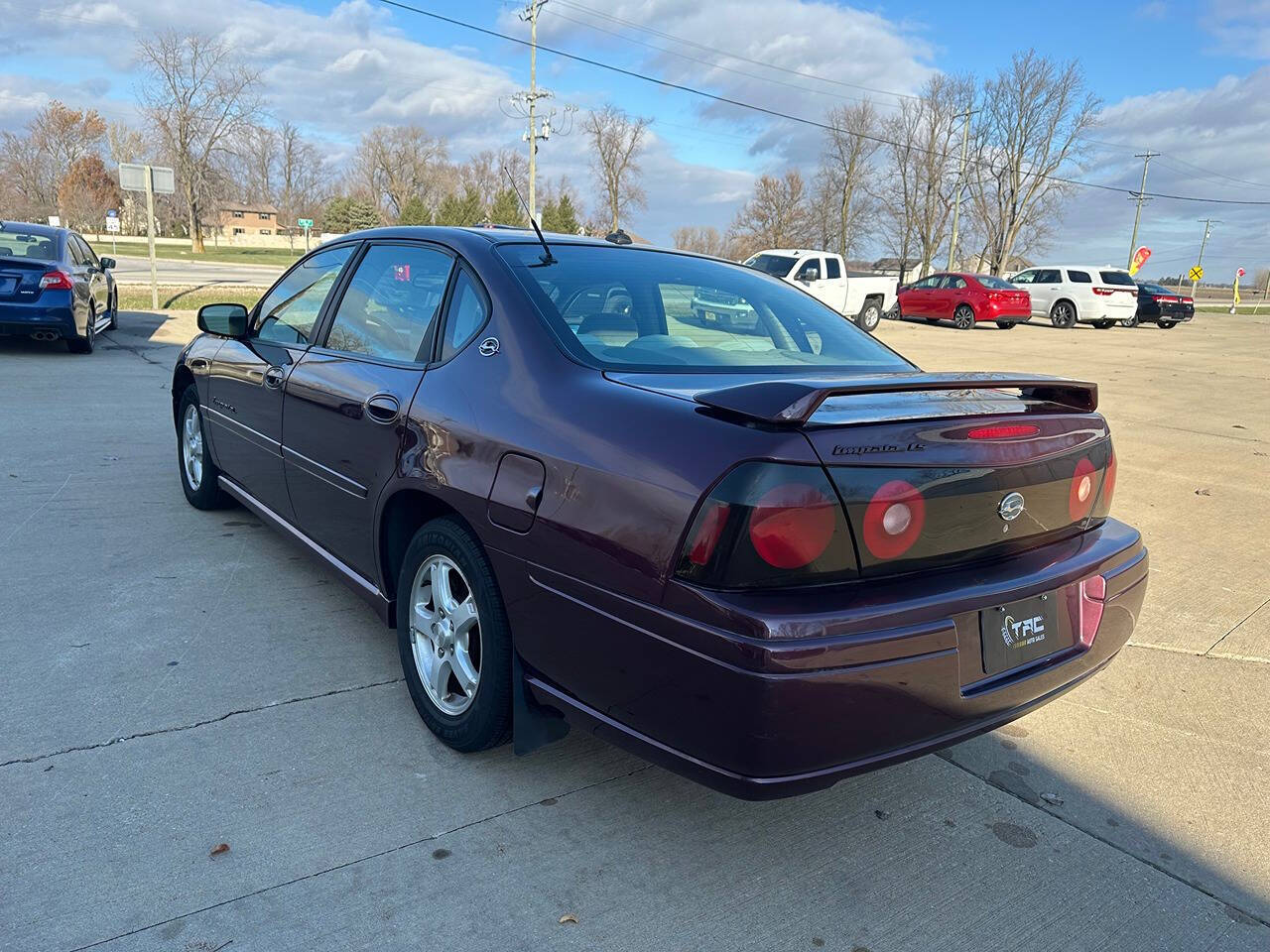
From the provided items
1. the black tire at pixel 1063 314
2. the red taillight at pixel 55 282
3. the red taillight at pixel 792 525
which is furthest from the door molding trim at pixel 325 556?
the black tire at pixel 1063 314

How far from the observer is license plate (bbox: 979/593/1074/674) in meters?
2.18

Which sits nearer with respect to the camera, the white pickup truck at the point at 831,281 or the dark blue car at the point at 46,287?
the dark blue car at the point at 46,287

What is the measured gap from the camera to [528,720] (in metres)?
2.53

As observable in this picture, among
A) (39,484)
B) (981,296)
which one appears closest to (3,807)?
(39,484)

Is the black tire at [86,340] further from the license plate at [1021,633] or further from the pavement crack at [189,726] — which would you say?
the license plate at [1021,633]

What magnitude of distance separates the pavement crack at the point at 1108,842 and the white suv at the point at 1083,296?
1108 inches

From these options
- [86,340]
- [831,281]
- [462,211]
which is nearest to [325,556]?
[86,340]

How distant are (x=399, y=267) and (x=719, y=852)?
2.27 m

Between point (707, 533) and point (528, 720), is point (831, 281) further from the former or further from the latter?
point (707, 533)

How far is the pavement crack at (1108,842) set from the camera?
7.47 feet

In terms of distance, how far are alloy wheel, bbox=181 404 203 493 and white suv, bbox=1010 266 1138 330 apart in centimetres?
2784

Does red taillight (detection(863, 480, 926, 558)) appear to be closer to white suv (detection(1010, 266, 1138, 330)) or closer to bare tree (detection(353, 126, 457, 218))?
white suv (detection(1010, 266, 1138, 330))

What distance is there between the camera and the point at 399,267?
3.32m

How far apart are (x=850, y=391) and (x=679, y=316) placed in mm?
1160
